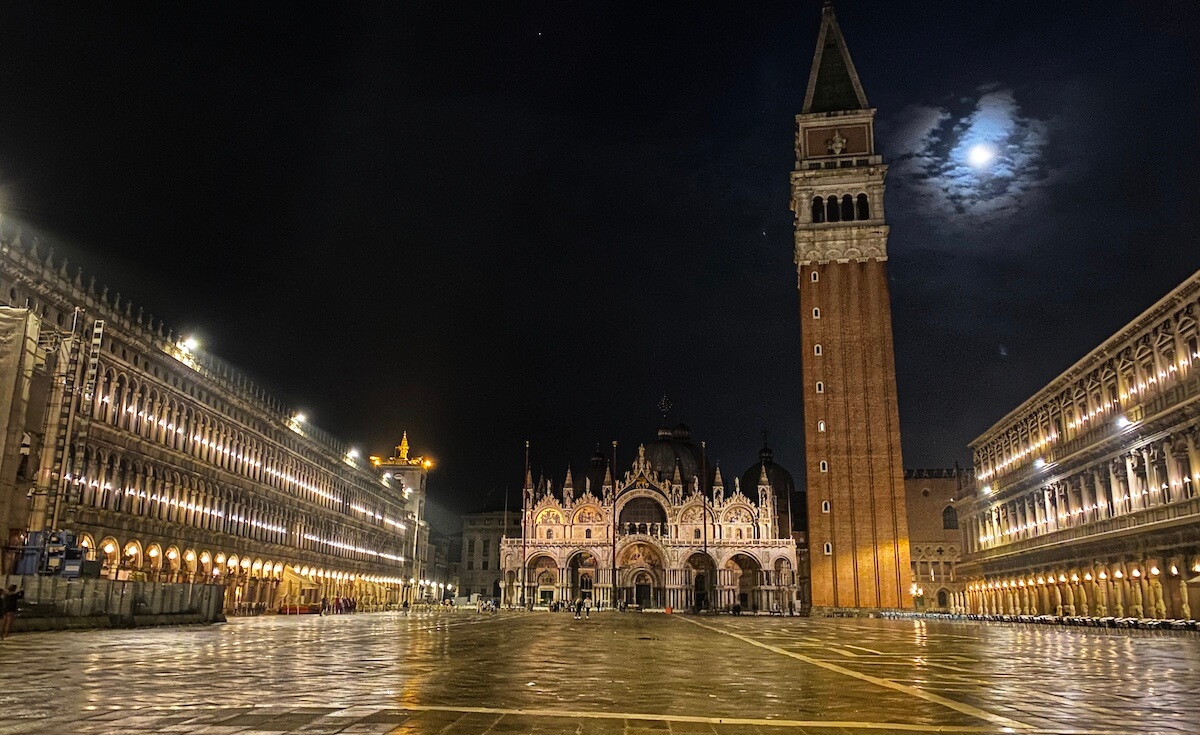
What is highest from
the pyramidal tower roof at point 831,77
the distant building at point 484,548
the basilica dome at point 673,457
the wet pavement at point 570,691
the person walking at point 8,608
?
the pyramidal tower roof at point 831,77

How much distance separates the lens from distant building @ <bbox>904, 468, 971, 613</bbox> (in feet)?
309

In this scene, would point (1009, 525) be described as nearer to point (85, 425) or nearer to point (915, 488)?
point (915, 488)

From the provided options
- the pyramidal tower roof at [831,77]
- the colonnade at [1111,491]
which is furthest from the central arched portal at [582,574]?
the pyramidal tower roof at [831,77]

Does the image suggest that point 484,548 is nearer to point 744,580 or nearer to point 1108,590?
point 744,580

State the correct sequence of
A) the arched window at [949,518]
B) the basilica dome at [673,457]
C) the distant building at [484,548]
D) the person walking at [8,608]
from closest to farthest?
the person walking at [8,608] < the arched window at [949,518] < the basilica dome at [673,457] < the distant building at [484,548]

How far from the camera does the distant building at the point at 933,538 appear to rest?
94.2 meters

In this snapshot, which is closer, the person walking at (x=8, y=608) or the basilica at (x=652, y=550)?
the person walking at (x=8, y=608)

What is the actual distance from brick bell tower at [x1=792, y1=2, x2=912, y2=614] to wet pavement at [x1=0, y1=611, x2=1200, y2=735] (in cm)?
5439

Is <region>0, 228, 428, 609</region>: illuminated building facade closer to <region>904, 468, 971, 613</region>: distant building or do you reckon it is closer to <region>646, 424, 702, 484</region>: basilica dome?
<region>646, 424, 702, 484</region>: basilica dome

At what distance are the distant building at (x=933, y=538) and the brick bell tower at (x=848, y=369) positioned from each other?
2351cm

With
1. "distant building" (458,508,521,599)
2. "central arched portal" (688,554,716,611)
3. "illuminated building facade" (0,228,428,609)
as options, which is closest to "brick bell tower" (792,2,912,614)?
"central arched portal" (688,554,716,611)

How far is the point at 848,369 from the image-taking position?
76438 millimetres

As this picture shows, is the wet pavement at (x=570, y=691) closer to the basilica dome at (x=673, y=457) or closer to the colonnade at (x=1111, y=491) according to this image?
the colonnade at (x=1111, y=491)

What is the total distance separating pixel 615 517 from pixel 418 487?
30.4m
